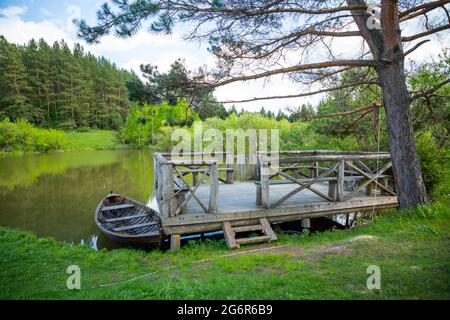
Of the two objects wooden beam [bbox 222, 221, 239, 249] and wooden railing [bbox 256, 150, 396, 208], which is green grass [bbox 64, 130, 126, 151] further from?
wooden railing [bbox 256, 150, 396, 208]

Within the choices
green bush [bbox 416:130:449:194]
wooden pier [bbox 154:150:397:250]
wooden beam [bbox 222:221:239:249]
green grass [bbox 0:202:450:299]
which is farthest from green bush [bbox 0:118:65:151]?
green bush [bbox 416:130:449:194]

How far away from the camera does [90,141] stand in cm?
4369

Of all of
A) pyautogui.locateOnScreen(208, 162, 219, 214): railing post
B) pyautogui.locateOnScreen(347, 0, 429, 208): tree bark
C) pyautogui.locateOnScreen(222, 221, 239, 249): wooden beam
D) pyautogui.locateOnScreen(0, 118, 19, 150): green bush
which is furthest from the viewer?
pyautogui.locateOnScreen(0, 118, 19, 150): green bush

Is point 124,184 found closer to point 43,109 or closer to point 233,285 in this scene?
point 233,285

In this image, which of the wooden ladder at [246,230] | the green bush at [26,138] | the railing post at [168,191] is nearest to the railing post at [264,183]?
the wooden ladder at [246,230]

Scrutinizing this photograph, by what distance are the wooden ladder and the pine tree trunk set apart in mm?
3102

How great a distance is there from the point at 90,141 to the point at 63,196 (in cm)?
3384

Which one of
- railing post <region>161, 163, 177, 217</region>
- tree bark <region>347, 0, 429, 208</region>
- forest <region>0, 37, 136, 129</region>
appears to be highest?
forest <region>0, 37, 136, 129</region>

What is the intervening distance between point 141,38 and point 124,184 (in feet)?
42.4

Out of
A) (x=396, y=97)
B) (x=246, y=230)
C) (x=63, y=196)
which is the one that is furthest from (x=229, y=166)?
(x=63, y=196)

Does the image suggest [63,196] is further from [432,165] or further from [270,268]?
[432,165]

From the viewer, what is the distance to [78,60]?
5028 cm

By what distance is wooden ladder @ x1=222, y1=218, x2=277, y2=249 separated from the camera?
5.38 m
